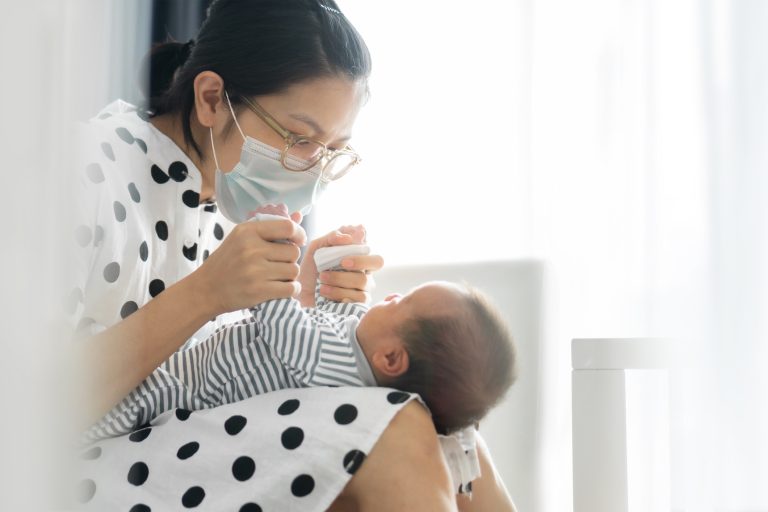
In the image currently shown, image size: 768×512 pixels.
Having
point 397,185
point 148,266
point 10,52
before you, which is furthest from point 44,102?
point 397,185

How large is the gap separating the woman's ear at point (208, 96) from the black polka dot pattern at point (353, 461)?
0.60 meters

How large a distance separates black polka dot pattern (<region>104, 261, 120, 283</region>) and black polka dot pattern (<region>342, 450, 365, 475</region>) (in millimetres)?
441

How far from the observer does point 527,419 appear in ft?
4.83

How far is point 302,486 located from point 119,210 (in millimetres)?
484

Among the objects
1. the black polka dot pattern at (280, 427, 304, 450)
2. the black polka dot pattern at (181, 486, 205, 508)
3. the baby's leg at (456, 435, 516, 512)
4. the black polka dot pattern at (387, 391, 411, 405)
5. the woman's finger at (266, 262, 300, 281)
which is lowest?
the baby's leg at (456, 435, 516, 512)

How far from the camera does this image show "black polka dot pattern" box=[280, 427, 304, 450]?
84 centimetres

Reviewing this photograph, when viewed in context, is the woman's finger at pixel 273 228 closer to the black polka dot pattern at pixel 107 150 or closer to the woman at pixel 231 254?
the woman at pixel 231 254

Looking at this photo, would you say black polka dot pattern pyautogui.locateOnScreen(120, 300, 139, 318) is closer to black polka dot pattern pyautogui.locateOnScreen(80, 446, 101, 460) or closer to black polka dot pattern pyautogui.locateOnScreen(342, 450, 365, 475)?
black polka dot pattern pyautogui.locateOnScreen(80, 446, 101, 460)

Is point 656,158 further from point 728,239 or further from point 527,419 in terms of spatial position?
point 527,419

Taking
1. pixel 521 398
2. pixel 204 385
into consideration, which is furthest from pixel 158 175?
pixel 521 398

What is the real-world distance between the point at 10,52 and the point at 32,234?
0.23 ft

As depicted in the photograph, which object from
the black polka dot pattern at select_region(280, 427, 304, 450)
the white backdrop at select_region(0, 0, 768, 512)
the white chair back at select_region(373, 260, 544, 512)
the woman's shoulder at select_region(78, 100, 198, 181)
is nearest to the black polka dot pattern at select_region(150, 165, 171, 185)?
the woman's shoulder at select_region(78, 100, 198, 181)

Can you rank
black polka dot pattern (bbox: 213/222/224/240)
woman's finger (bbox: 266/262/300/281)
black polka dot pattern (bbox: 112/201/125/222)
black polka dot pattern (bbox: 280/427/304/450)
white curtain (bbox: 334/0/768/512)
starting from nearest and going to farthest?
white curtain (bbox: 334/0/768/512) → black polka dot pattern (bbox: 280/427/304/450) → woman's finger (bbox: 266/262/300/281) → black polka dot pattern (bbox: 112/201/125/222) → black polka dot pattern (bbox: 213/222/224/240)

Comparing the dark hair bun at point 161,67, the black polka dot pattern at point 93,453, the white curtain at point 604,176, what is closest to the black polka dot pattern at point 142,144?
the dark hair bun at point 161,67
